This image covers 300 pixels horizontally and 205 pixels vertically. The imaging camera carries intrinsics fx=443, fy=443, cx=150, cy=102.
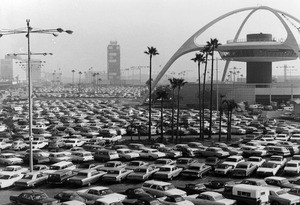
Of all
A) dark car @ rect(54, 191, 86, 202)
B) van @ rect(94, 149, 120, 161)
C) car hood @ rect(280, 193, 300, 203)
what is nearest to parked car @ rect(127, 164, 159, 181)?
dark car @ rect(54, 191, 86, 202)

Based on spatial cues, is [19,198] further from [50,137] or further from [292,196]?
[50,137]

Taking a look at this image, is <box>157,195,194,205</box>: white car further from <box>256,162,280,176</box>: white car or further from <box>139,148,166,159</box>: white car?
<box>139,148,166,159</box>: white car

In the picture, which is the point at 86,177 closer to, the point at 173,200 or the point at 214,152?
the point at 173,200

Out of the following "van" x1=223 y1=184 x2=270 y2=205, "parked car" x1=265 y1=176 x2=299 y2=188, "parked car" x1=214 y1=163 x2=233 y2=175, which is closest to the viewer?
"van" x1=223 y1=184 x2=270 y2=205

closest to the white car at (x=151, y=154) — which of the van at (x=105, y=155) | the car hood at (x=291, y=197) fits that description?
the van at (x=105, y=155)

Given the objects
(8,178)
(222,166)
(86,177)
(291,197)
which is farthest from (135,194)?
(222,166)

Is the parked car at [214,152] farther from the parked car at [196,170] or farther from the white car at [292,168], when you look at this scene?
the white car at [292,168]
